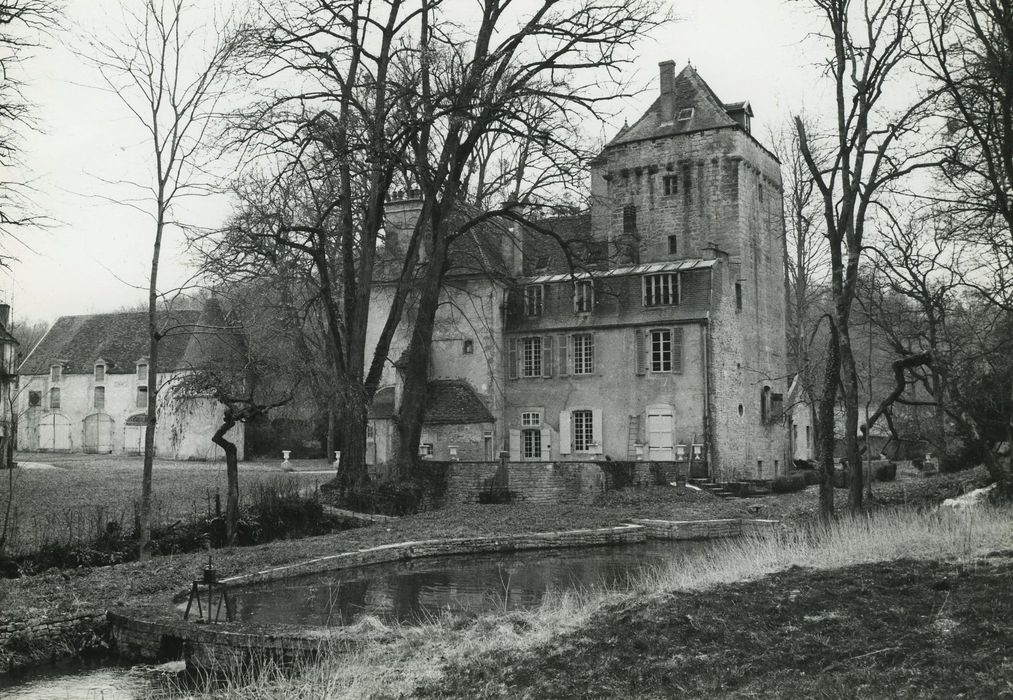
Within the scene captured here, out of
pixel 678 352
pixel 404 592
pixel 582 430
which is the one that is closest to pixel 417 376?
pixel 582 430

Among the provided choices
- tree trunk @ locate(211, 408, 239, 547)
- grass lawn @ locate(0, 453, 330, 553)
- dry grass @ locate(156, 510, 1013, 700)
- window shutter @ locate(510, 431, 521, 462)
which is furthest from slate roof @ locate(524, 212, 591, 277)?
dry grass @ locate(156, 510, 1013, 700)

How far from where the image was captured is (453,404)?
33.9 m

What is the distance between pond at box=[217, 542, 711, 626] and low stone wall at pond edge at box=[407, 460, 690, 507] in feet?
26.7

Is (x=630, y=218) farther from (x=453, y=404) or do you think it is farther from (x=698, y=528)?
(x=698, y=528)

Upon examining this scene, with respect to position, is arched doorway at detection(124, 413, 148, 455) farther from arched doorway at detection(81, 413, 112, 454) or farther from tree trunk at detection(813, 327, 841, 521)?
tree trunk at detection(813, 327, 841, 521)

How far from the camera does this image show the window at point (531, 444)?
35094 millimetres

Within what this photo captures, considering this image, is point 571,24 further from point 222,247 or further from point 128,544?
point 128,544

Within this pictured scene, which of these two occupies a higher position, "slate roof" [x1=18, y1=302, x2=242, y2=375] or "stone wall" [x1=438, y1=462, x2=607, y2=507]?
"slate roof" [x1=18, y1=302, x2=242, y2=375]

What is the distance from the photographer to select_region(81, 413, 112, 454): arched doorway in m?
47.0

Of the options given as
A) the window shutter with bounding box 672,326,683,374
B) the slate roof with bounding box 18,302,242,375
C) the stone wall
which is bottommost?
the stone wall

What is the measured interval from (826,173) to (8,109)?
46.6ft

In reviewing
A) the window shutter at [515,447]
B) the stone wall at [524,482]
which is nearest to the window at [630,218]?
the window shutter at [515,447]

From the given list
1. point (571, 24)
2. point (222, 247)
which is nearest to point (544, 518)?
point (222, 247)

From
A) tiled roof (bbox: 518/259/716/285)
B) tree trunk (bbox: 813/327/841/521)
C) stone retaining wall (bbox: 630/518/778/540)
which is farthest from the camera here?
tiled roof (bbox: 518/259/716/285)
